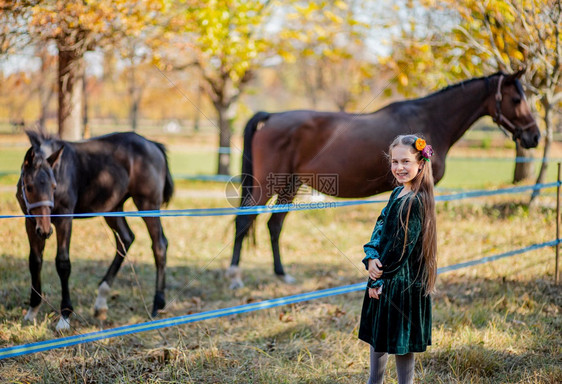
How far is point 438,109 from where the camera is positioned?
545 cm

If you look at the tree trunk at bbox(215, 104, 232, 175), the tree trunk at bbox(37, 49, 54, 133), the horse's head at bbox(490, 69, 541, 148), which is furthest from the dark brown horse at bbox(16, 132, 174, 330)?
the tree trunk at bbox(215, 104, 232, 175)

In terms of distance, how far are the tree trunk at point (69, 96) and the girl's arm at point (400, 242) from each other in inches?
261

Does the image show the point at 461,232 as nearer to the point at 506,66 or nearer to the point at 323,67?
the point at 506,66

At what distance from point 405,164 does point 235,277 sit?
345 cm

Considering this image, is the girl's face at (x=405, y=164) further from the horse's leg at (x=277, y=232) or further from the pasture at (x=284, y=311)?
the horse's leg at (x=277, y=232)

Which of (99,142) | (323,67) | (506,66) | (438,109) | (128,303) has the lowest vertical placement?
(128,303)

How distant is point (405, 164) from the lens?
239cm

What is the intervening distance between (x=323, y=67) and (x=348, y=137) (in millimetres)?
23044

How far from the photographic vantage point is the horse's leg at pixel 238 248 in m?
5.43

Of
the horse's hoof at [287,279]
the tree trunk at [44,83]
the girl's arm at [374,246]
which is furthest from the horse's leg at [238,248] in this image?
the tree trunk at [44,83]

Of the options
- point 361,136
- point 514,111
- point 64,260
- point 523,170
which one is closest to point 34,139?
point 64,260

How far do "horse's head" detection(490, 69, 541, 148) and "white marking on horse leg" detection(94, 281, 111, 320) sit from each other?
4594 millimetres

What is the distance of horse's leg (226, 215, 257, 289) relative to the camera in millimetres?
5426

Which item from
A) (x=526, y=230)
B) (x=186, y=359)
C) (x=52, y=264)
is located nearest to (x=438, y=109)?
(x=526, y=230)
